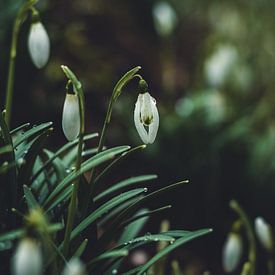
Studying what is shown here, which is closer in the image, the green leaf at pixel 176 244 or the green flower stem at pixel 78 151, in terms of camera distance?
the green flower stem at pixel 78 151

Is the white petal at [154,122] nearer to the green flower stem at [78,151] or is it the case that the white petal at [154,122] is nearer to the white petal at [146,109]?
the white petal at [146,109]

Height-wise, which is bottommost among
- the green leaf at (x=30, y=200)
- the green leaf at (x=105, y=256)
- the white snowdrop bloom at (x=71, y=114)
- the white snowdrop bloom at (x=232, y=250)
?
the white snowdrop bloom at (x=232, y=250)

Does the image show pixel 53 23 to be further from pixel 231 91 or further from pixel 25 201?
pixel 25 201

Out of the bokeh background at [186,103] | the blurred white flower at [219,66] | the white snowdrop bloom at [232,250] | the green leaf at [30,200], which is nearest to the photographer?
the green leaf at [30,200]

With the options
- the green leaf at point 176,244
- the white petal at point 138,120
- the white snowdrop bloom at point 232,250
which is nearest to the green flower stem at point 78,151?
the white petal at point 138,120

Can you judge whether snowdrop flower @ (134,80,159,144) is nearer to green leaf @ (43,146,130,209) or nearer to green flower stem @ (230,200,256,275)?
green leaf @ (43,146,130,209)

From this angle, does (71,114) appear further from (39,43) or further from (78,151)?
(39,43)

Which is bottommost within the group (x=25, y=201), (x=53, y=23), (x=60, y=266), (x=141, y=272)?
(x=141, y=272)

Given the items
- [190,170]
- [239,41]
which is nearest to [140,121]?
[190,170]

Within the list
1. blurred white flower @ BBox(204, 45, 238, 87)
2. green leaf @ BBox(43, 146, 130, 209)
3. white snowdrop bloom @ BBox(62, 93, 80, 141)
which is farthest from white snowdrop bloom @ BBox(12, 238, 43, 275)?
blurred white flower @ BBox(204, 45, 238, 87)
